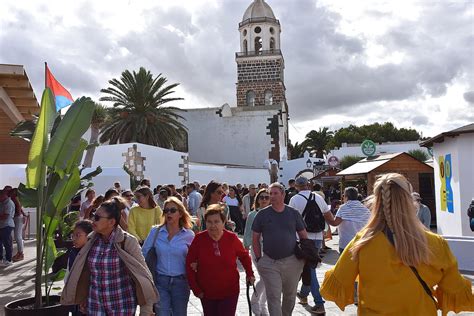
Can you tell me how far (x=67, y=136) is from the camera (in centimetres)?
565

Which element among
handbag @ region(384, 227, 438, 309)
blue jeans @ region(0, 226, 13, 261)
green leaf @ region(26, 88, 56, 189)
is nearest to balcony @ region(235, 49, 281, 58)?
blue jeans @ region(0, 226, 13, 261)

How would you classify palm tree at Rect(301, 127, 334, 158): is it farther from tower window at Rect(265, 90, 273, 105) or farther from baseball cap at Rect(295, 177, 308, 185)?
baseball cap at Rect(295, 177, 308, 185)

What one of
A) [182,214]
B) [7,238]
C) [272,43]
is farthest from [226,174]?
[182,214]

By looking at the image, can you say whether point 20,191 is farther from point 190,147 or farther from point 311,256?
point 190,147

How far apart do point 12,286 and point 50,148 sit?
4.56 meters

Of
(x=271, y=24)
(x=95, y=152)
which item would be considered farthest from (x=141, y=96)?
(x=271, y=24)

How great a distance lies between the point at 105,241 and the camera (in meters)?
4.57

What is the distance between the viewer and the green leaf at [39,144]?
5754 mm

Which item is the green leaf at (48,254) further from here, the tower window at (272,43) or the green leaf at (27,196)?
the tower window at (272,43)

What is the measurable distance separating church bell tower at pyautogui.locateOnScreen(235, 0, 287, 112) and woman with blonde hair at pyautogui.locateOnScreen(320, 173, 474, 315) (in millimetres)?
45758

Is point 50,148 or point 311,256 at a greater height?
point 50,148

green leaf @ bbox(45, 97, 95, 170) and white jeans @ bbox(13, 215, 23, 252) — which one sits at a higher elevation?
green leaf @ bbox(45, 97, 95, 170)

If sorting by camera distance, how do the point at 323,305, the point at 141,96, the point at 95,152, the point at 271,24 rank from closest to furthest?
the point at 323,305 → the point at 95,152 → the point at 141,96 → the point at 271,24

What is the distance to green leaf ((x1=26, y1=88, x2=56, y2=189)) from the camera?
18.9 ft
